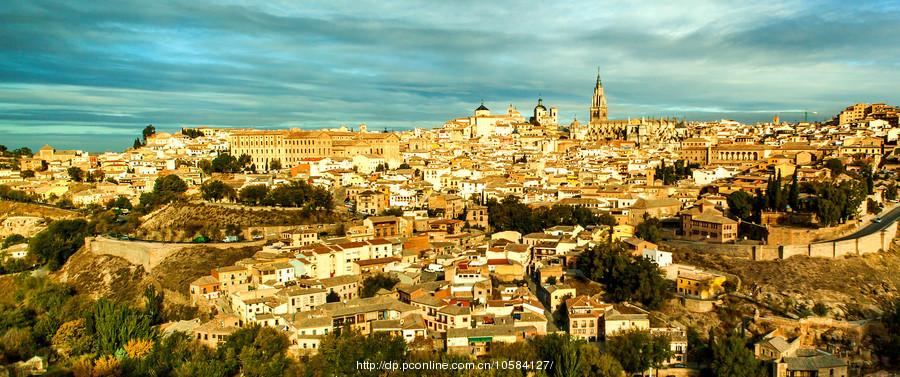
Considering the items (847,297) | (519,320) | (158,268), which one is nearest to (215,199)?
(158,268)

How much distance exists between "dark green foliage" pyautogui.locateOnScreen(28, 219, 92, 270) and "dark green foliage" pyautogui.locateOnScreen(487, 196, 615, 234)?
63.1 ft

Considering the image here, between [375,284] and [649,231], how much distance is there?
1026 centimetres

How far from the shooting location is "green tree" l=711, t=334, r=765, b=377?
50.0 ft

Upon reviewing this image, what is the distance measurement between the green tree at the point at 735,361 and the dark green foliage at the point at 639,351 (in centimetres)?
114

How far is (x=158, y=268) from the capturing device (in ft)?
86.6

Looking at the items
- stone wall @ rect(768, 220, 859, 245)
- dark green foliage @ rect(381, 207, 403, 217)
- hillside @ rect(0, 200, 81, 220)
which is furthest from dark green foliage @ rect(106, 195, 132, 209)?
stone wall @ rect(768, 220, 859, 245)

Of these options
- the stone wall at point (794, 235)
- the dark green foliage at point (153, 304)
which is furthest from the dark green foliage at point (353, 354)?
the stone wall at point (794, 235)

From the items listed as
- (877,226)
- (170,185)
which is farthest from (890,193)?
(170,185)

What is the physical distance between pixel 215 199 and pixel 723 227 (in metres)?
23.5

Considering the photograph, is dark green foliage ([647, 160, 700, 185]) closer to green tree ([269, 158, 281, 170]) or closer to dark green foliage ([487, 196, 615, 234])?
dark green foliage ([487, 196, 615, 234])

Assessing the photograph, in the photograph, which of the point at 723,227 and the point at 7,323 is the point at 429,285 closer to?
the point at 723,227

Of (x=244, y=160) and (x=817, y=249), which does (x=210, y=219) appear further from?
(x=817, y=249)

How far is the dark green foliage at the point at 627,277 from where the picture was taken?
2002cm

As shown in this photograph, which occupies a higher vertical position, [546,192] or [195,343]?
[546,192]
